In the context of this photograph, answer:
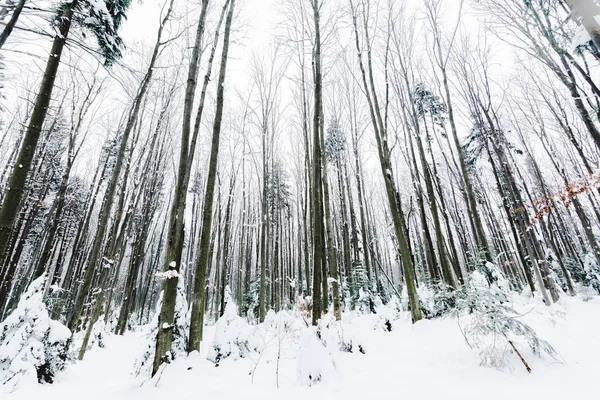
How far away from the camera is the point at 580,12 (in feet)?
8.57

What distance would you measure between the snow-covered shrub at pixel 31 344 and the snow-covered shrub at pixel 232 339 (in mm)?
2435

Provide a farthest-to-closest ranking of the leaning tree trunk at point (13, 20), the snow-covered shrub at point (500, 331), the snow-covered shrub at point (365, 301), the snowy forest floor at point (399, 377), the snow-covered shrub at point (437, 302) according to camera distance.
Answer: the snow-covered shrub at point (365, 301), the snow-covered shrub at point (437, 302), the leaning tree trunk at point (13, 20), the snow-covered shrub at point (500, 331), the snowy forest floor at point (399, 377)

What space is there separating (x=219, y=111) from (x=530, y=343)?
5770mm

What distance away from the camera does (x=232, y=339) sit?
478 cm

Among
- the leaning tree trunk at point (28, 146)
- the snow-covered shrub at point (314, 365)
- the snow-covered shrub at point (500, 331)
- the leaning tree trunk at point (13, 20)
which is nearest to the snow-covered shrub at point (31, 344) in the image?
the leaning tree trunk at point (28, 146)

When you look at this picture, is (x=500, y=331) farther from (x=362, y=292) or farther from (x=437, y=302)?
(x=362, y=292)

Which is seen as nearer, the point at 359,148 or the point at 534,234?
the point at 534,234

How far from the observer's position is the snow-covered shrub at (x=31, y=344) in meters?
3.55

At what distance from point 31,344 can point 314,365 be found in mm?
4404

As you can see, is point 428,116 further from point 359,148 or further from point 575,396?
point 575,396

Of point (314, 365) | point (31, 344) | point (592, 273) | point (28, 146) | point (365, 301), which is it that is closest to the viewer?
point (314, 365)

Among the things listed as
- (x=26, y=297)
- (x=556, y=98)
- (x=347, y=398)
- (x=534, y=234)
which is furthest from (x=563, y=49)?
(x=26, y=297)

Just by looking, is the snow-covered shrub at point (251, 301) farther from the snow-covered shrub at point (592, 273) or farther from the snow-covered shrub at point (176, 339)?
the snow-covered shrub at point (592, 273)

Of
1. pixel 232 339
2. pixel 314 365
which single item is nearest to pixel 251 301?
pixel 232 339
